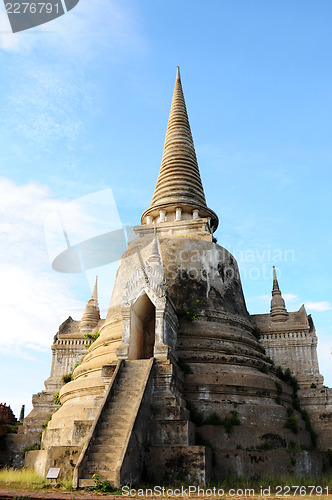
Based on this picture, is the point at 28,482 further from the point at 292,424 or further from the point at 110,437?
the point at 292,424

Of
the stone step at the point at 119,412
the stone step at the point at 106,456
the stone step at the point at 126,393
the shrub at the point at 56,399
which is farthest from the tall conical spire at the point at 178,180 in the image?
the stone step at the point at 106,456

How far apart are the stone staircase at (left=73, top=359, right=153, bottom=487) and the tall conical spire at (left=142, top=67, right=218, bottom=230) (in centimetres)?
1078

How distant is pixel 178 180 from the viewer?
79.3ft

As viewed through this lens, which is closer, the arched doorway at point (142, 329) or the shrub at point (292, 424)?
the arched doorway at point (142, 329)

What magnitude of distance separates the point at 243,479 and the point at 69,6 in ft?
42.9

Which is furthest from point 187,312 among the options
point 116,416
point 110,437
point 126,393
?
point 110,437

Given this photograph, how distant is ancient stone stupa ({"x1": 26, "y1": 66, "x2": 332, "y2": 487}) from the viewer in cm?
1134

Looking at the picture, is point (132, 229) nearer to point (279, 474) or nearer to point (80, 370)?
point (80, 370)

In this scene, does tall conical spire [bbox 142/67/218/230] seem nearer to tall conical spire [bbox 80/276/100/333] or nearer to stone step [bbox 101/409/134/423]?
tall conical spire [bbox 80/276/100/333]

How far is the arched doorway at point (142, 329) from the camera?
49.3 feet

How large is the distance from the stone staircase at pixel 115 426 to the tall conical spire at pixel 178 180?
10.8 meters

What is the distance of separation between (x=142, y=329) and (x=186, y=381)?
2623mm

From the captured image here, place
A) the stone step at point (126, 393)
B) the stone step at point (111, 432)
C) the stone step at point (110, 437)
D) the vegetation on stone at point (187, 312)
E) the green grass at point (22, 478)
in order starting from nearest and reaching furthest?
1. the stone step at point (110, 437)
2. the stone step at point (111, 432)
3. the green grass at point (22, 478)
4. the stone step at point (126, 393)
5. the vegetation on stone at point (187, 312)

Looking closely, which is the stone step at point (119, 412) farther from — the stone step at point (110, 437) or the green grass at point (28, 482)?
the green grass at point (28, 482)
